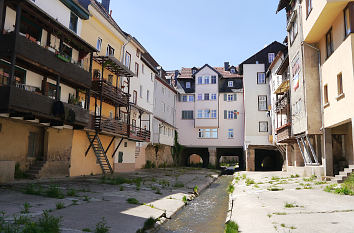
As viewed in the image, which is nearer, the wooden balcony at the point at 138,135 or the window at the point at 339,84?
the window at the point at 339,84

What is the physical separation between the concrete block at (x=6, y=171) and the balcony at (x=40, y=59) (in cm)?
549

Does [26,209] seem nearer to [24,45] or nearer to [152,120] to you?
[24,45]

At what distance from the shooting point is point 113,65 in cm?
2620

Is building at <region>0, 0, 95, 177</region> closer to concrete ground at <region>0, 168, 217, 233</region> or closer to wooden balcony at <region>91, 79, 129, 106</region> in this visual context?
wooden balcony at <region>91, 79, 129, 106</region>

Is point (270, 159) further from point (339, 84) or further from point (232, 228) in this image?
point (232, 228)

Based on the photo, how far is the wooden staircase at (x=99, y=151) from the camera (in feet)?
79.4

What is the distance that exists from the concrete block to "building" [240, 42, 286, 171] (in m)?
34.5

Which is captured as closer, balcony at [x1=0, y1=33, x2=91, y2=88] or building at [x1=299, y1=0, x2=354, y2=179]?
balcony at [x1=0, y1=33, x2=91, y2=88]

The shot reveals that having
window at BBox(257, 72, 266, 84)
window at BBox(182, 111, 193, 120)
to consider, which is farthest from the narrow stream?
window at BBox(182, 111, 193, 120)

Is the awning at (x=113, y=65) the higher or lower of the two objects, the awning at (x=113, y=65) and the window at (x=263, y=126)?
the higher

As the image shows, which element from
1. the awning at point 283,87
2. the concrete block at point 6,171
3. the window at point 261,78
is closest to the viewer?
the concrete block at point 6,171

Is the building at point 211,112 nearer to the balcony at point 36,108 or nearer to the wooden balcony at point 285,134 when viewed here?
the wooden balcony at point 285,134

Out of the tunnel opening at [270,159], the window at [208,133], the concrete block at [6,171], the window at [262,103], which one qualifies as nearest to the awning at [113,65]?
the concrete block at [6,171]

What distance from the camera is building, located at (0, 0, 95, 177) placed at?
1565cm
